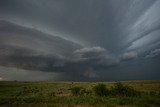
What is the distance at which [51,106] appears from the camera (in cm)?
2709

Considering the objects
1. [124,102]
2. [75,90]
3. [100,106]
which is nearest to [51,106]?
[100,106]

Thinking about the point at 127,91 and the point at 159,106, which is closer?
the point at 159,106

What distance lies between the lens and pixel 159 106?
25.5 metres

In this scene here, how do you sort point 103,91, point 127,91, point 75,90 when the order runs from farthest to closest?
point 75,90, point 103,91, point 127,91

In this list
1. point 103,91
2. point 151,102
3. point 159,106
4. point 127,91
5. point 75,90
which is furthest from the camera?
point 75,90

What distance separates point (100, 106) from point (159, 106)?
28.5ft

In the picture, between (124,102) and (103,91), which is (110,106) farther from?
(103,91)

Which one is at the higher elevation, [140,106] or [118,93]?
[118,93]

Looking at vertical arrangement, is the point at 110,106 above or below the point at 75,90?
below

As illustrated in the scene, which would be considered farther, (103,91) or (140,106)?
(103,91)

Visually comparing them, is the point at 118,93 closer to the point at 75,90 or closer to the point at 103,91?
the point at 103,91

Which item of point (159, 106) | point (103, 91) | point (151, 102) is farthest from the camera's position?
point (103, 91)

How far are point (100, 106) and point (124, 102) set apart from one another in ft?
21.4

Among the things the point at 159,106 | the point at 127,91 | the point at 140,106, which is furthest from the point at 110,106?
the point at 127,91
